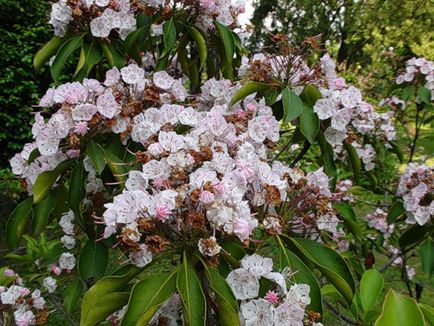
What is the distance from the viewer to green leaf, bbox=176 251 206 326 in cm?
84

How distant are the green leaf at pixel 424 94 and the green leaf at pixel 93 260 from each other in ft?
5.85

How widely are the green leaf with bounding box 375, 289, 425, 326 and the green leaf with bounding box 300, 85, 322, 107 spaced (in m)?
0.75

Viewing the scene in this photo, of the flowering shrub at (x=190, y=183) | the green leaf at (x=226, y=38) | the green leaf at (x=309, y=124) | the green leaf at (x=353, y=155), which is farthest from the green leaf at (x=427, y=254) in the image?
the green leaf at (x=226, y=38)

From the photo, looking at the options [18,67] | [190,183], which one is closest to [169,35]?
[190,183]

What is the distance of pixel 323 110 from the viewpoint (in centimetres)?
140

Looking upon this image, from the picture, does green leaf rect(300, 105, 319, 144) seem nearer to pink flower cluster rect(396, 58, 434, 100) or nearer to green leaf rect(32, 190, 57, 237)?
green leaf rect(32, 190, 57, 237)

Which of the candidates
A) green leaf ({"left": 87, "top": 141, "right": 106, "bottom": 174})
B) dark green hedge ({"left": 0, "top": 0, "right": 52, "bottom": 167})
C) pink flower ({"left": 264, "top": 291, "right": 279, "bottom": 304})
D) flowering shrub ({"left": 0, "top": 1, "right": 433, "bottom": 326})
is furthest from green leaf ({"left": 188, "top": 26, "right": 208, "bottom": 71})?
dark green hedge ({"left": 0, "top": 0, "right": 52, "bottom": 167})

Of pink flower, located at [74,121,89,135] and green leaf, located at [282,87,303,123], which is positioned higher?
green leaf, located at [282,87,303,123]

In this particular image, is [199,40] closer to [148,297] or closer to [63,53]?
[63,53]

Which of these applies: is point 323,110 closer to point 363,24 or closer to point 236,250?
point 236,250

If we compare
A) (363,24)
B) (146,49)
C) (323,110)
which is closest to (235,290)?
(323,110)

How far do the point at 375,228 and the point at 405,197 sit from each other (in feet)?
4.58

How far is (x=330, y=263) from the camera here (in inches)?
41.4

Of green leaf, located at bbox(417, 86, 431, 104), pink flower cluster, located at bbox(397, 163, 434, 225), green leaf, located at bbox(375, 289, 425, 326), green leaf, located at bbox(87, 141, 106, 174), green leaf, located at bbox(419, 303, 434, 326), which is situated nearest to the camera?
green leaf, located at bbox(375, 289, 425, 326)
